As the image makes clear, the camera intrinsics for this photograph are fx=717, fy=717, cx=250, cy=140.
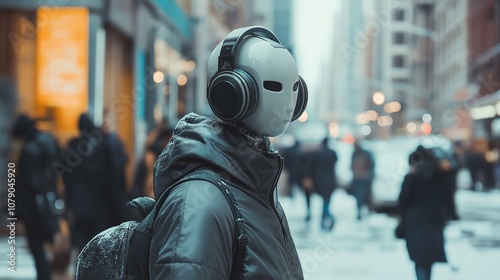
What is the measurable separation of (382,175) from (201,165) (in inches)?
516

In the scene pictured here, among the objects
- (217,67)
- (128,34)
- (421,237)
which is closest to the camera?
(217,67)

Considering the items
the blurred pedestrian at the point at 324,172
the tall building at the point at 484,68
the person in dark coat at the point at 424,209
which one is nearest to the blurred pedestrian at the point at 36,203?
the person in dark coat at the point at 424,209

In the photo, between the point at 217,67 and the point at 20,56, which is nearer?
the point at 217,67

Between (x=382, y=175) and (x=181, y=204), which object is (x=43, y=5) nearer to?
(x=382, y=175)

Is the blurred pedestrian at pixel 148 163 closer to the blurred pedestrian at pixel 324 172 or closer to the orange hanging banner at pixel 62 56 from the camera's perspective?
the orange hanging banner at pixel 62 56

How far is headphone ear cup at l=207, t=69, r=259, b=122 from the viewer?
1.73 m

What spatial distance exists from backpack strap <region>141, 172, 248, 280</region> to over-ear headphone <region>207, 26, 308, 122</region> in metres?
0.19

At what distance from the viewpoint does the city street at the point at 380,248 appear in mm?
7477

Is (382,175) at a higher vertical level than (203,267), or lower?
lower

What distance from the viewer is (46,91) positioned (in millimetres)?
11180

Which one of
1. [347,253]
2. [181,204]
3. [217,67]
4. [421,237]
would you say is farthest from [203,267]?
[347,253]

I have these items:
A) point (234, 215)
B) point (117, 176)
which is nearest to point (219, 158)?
point (234, 215)

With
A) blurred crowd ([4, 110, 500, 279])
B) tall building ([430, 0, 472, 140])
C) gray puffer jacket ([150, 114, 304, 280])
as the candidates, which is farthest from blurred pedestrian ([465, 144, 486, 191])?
gray puffer jacket ([150, 114, 304, 280])

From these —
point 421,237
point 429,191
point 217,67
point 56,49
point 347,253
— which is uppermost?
point 56,49
